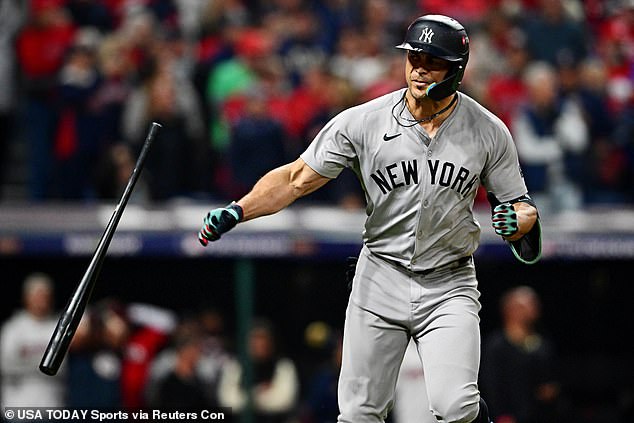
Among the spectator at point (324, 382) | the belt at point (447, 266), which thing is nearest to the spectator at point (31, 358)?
the spectator at point (324, 382)

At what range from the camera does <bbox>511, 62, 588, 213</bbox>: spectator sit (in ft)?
32.1

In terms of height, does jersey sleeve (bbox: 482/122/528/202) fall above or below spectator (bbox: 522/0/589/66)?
below

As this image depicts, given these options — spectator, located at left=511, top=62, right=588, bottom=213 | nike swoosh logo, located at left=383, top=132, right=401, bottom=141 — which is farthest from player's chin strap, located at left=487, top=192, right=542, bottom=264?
spectator, located at left=511, top=62, right=588, bottom=213

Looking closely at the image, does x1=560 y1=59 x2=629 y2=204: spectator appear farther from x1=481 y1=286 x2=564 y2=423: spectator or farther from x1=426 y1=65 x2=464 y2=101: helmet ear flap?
x1=426 y1=65 x2=464 y2=101: helmet ear flap

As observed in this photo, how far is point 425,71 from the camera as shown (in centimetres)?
515

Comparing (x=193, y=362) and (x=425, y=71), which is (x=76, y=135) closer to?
(x=193, y=362)

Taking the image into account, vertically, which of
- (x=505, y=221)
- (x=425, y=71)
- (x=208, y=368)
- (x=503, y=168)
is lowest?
(x=208, y=368)

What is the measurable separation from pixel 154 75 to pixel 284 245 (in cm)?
167

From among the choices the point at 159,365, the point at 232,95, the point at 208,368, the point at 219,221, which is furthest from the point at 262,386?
the point at 219,221

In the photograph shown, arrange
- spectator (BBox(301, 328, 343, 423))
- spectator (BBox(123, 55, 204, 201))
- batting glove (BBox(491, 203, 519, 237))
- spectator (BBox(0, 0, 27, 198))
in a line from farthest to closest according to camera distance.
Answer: spectator (BBox(0, 0, 27, 198)) < spectator (BBox(123, 55, 204, 201)) < spectator (BBox(301, 328, 343, 423)) < batting glove (BBox(491, 203, 519, 237))

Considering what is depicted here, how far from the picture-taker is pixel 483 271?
987cm

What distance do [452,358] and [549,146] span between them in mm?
5055

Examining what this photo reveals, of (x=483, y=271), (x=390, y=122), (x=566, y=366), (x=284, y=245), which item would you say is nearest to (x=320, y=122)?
(x=284, y=245)

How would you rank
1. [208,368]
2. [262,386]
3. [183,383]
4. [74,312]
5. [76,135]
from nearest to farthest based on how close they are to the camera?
[74,312], [183,383], [208,368], [262,386], [76,135]
